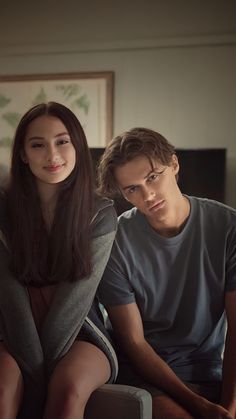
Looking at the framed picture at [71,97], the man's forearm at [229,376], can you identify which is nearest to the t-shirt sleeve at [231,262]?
the man's forearm at [229,376]

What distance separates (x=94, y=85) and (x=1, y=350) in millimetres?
1976

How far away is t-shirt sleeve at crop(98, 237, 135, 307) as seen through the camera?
1.17m

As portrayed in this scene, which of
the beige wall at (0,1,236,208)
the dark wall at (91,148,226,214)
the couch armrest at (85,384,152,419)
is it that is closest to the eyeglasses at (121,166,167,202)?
the couch armrest at (85,384,152,419)

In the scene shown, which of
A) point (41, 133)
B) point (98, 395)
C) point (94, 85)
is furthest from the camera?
point (94, 85)

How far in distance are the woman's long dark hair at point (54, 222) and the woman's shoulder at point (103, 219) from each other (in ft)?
0.05

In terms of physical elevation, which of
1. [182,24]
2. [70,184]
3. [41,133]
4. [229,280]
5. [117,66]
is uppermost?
[182,24]

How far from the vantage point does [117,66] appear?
8.78 feet

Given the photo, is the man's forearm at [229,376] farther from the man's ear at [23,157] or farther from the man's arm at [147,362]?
the man's ear at [23,157]

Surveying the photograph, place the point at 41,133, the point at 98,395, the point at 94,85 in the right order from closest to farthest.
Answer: the point at 98,395 → the point at 41,133 → the point at 94,85

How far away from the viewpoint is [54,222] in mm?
1189

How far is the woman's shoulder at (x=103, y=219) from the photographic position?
3.78 feet

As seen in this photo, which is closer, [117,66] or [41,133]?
[41,133]

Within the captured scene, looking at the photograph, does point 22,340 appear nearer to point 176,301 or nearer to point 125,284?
point 125,284

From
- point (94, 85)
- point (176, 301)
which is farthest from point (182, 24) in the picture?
point (176, 301)
